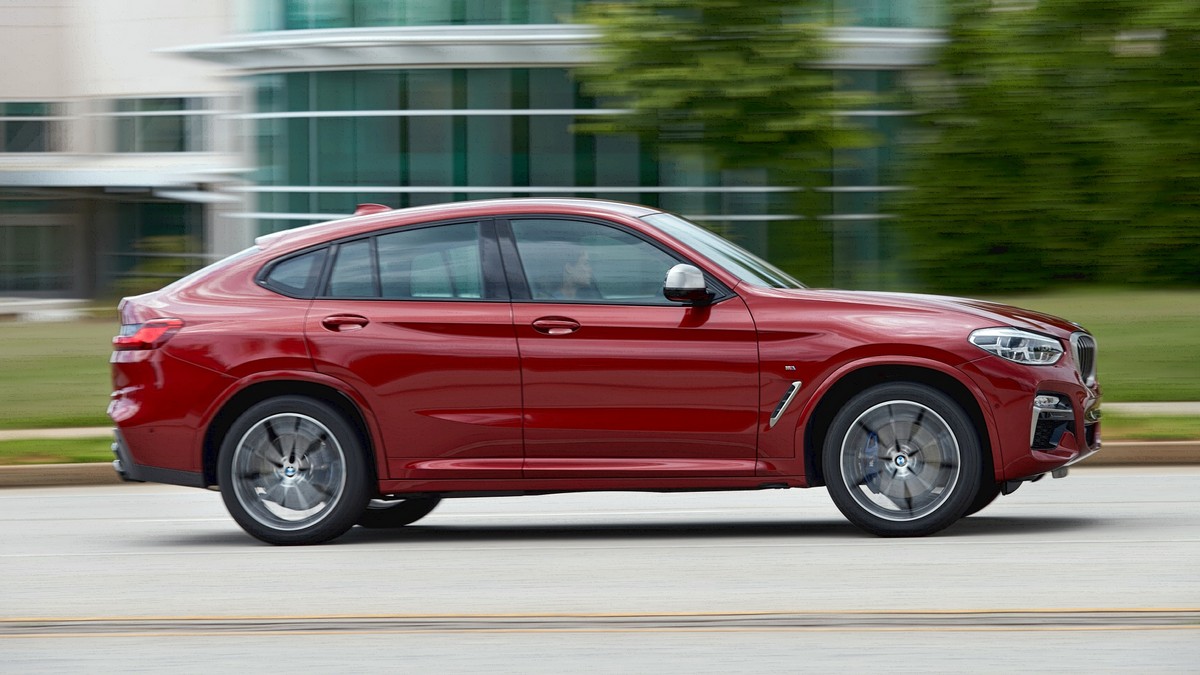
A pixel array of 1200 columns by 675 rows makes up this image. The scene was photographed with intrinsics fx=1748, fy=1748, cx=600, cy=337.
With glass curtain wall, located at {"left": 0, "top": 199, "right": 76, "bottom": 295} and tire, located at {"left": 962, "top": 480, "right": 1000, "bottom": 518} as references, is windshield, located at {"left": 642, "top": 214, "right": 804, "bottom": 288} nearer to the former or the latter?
tire, located at {"left": 962, "top": 480, "right": 1000, "bottom": 518}

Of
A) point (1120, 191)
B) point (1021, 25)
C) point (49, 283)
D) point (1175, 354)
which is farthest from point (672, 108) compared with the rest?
point (49, 283)

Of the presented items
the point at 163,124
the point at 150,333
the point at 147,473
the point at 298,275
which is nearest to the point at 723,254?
the point at 298,275

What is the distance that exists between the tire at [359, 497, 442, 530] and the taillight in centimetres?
155

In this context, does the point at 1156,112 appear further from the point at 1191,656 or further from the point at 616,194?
the point at 1191,656

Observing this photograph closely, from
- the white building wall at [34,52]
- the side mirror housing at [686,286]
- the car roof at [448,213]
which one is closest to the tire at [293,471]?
the car roof at [448,213]

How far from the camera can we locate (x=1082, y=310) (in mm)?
25516

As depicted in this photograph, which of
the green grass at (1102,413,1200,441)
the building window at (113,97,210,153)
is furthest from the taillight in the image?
A: the building window at (113,97,210,153)

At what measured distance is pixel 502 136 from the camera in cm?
2775

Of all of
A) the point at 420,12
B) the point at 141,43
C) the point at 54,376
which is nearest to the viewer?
the point at 54,376

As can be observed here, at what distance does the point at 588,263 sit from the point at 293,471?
1783mm

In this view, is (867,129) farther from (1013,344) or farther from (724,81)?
(1013,344)

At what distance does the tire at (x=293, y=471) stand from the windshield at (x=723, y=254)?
1881mm

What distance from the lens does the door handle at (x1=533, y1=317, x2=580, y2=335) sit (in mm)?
8344

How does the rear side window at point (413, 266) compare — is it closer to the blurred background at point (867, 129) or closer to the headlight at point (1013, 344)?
the headlight at point (1013, 344)
